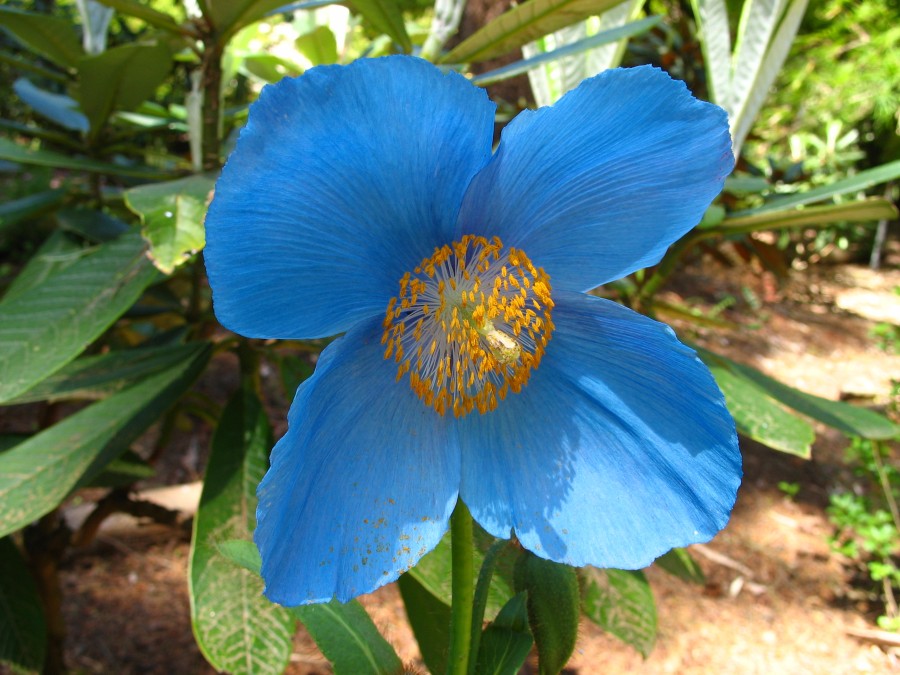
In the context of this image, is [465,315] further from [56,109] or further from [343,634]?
[56,109]

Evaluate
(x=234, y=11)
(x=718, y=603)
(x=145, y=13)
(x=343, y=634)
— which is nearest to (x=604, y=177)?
(x=343, y=634)

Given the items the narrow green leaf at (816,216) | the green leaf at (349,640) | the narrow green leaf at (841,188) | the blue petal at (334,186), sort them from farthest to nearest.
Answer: the narrow green leaf at (841,188) < the narrow green leaf at (816,216) < the green leaf at (349,640) < the blue petal at (334,186)

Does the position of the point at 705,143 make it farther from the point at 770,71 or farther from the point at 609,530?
the point at 770,71

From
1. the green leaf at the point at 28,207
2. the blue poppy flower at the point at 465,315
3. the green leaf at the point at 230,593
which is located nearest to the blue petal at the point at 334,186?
the blue poppy flower at the point at 465,315

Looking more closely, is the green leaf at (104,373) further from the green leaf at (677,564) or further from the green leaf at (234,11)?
the green leaf at (677,564)

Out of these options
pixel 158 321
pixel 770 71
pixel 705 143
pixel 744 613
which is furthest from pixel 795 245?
pixel 705 143

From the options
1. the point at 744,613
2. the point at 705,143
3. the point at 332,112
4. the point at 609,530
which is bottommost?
the point at 744,613
